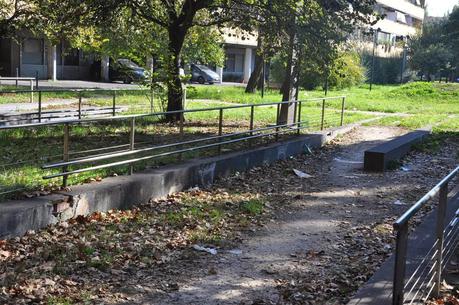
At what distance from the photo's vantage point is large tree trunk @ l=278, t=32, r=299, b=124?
1337 cm

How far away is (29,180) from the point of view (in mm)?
7074

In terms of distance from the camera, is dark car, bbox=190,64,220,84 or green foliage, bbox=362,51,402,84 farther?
green foliage, bbox=362,51,402,84

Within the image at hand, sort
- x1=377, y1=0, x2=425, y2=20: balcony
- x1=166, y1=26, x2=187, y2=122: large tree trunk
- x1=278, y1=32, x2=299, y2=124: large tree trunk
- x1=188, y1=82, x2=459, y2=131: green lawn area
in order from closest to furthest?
1. x1=278, y1=32, x2=299, y2=124: large tree trunk
2. x1=166, y1=26, x2=187, y2=122: large tree trunk
3. x1=188, y1=82, x2=459, y2=131: green lawn area
4. x1=377, y1=0, x2=425, y2=20: balcony

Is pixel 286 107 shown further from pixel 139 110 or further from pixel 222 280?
pixel 222 280

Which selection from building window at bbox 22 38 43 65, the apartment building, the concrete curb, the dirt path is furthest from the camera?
the apartment building

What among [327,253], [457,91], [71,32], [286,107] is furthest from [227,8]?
[457,91]

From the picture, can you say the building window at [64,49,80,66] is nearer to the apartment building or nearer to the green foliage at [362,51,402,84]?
the green foliage at [362,51,402,84]

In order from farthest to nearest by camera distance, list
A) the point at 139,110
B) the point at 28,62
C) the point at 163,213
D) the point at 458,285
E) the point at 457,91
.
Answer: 1. the point at 28,62
2. the point at 457,91
3. the point at 139,110
4. the point at 163,213
5. the point at 458,285

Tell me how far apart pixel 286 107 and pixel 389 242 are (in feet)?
28.2

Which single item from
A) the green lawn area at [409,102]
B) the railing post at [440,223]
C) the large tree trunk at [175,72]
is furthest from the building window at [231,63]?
the railing post at [440,223]

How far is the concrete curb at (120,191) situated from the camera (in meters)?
6.19

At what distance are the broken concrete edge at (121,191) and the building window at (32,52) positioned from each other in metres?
32.7

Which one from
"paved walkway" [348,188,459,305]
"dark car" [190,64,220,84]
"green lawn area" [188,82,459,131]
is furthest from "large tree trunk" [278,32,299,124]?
"dark car" [190,64,220,84]

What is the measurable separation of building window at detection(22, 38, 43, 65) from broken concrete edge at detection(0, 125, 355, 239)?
32.7 meters
